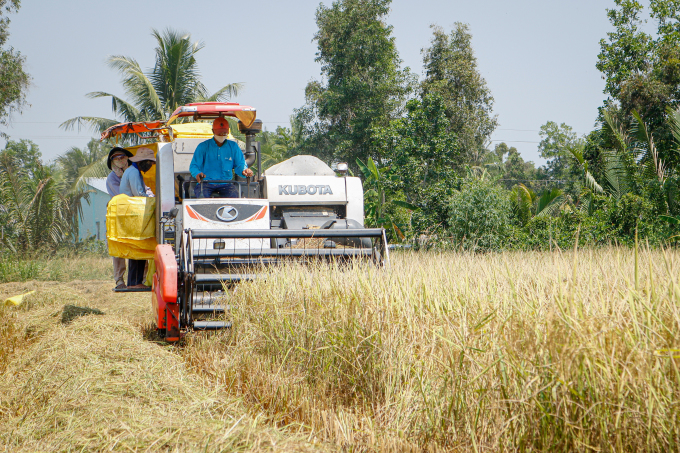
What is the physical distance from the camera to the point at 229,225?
6.27 meters

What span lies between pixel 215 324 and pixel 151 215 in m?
2.15

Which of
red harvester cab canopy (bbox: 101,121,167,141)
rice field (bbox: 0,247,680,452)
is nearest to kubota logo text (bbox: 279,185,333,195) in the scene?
red harvester cab canopy (bbox: 101,121,167,141)

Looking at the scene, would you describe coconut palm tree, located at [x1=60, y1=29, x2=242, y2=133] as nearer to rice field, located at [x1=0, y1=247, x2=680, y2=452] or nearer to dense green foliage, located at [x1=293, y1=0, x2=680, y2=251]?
dense green foliage, located at [x1=293, y1=0, x2=680, y2=251]

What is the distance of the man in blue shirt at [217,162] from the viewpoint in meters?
6.83

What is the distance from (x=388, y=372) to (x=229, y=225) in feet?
10.6

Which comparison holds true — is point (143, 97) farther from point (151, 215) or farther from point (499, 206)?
point (151, 215)

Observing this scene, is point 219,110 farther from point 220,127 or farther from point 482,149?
point 482,149

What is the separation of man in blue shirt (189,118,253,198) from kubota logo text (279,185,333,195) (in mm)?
745

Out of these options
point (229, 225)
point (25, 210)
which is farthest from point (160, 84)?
point (229, 225)

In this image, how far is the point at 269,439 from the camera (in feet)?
10.00

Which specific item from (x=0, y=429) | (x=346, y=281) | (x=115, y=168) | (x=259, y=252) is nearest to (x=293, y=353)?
(x=346, y=281)

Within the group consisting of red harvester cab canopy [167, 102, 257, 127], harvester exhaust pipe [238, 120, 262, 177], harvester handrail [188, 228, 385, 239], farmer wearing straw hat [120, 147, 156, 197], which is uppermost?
red harvester cab canopy [167, 102, 257, 127]

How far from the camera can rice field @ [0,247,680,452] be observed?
2.41 meters

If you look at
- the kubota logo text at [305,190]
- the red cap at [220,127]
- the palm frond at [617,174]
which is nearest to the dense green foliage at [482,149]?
the palm frond at [617,174]
